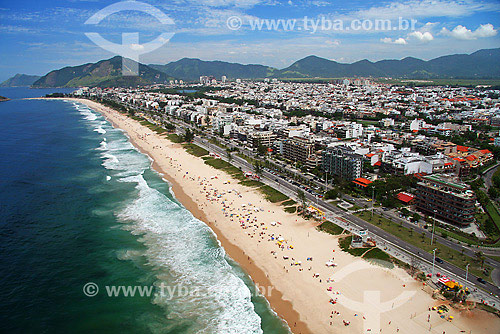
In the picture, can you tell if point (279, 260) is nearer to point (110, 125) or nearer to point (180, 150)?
point (180, 150)

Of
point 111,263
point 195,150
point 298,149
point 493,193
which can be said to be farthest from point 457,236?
point 195,150

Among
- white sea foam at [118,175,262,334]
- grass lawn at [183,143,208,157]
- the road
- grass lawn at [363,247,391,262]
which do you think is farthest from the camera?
Answer: grass lawn at [183,143,208,157]

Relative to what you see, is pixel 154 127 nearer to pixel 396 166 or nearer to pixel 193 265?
pixel 396 166

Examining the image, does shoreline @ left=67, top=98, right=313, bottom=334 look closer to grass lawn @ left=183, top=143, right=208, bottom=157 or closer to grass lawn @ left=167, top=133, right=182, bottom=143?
grass lawn @ left=183, top=143, right=208, bottom=157

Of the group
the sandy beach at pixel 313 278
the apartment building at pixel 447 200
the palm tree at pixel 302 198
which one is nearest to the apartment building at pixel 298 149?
the sandy beach at pixel 313 278

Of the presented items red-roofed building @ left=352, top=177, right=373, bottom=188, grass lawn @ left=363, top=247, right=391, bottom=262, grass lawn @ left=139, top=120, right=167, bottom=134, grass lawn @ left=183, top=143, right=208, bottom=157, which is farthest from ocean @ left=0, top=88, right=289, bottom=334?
grass lawn @ left=139, top=120, right=167, bottom=134

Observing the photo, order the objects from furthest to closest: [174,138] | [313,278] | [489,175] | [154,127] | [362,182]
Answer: [154,127]
[174,138]
[489,175]
[362,182]
[313,278]
